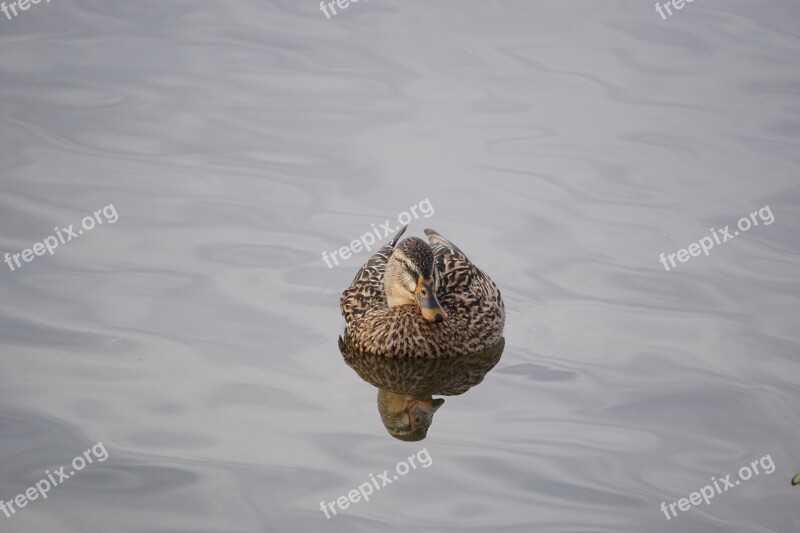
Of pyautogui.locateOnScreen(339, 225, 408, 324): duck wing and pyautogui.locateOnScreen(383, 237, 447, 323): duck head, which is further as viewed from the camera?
pyautogui.locateOnScreen(339, 225, 408, 324): duck wing

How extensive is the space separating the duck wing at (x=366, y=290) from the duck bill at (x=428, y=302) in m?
0.61

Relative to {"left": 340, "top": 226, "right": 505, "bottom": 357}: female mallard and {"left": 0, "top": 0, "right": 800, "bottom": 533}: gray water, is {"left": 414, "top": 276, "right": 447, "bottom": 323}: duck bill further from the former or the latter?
{"left": 0, "top": 0, "right": 800, "bottom": 533}: gray water

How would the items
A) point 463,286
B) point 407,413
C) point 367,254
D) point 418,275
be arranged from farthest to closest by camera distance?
point 367,254, point 463,286, point 418,275, point 407,413

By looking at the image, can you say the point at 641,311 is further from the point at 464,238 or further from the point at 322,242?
the point at 322,242

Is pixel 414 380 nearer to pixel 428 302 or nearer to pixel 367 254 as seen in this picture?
pixel 428 302

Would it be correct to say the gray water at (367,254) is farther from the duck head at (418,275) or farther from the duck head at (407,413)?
the duck head at (418,275)

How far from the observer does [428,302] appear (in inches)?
440

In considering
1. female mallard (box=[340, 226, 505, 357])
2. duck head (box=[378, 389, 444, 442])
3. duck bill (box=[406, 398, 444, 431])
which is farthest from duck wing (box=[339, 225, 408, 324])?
duck bill (box=[406, 398, 444, 431])

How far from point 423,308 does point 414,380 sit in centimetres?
62

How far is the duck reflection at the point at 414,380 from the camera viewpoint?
33.3 ft

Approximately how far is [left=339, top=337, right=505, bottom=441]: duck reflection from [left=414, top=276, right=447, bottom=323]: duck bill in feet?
1.42

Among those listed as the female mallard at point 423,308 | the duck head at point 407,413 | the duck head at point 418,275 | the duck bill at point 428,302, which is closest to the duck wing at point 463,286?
the female mallard at point 423,308

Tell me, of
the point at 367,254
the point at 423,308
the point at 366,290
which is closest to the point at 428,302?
the point at 423,308

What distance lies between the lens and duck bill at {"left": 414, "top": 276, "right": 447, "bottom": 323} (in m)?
11.1
